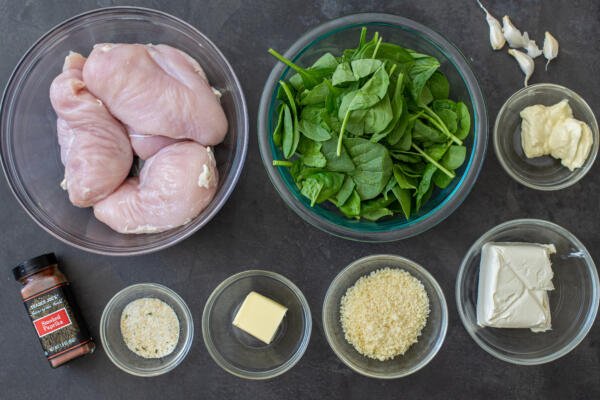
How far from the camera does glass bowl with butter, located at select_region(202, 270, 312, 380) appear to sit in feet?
5.08

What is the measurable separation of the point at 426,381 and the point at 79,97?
129 centimetres

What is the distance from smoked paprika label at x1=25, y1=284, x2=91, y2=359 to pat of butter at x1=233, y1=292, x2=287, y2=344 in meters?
0.48

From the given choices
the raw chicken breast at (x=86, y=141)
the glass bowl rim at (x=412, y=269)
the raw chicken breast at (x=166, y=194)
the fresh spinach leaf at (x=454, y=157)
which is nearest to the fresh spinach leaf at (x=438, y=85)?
the fresh spinach leaf at (x=454, y=157)

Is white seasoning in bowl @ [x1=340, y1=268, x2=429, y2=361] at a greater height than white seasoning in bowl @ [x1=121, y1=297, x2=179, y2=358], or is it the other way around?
white seasoning in bowl @ [x1=121, y1=297, x2=179, y2=358]

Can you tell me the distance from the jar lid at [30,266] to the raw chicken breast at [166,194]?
204mm

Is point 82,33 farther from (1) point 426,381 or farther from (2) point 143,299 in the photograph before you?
(1) point 426,381

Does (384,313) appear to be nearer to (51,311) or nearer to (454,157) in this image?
(454,157)

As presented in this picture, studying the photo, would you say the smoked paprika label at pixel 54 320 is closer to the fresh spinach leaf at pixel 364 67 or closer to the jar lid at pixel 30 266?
the jar lid at pixel 30 266

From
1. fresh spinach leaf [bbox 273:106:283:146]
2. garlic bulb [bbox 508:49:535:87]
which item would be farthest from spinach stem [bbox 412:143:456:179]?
garlic bulb [bbox 508:49:535:87]

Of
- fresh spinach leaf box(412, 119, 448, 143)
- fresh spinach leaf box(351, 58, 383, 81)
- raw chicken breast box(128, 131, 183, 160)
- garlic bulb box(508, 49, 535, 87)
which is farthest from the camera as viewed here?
garlic bulb box(508, 49, 535, 87)

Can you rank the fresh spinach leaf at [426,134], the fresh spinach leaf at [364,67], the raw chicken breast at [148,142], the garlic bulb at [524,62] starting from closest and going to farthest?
1. the fresh spinach leaf at [364,67]
2. the fresh spinach leaf at [426,134]
3. the raw chicken breast at [148,142]
4. the garlic bulb at [524,62]

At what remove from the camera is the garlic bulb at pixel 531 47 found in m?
1.54

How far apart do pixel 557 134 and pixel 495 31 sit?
0.36m

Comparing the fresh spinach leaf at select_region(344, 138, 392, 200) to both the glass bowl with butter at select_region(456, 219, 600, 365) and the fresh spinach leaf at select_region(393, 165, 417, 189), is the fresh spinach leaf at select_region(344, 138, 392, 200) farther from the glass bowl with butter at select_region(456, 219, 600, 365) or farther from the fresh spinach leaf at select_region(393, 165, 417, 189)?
the glass bowl with butter at select_region(456, 219, 600, 365)
